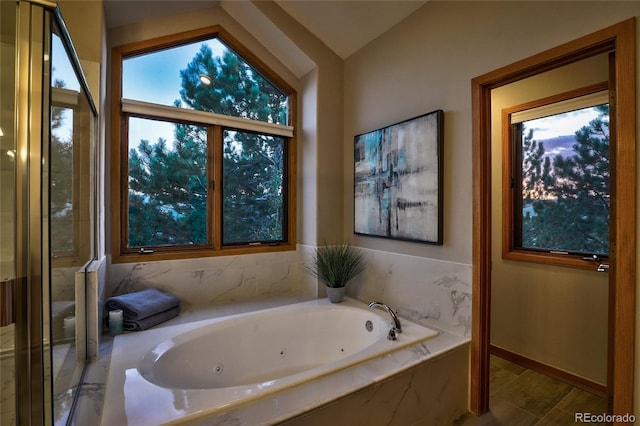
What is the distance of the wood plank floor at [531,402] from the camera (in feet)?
5.78

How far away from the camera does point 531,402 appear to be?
6.33 ft

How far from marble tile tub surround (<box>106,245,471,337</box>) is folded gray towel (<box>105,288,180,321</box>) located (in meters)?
0.18

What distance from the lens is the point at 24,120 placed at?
789 mm

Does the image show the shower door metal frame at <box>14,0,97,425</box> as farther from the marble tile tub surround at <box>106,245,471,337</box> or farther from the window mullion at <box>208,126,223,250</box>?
the window mullion at <box>208,126,223,250</box>

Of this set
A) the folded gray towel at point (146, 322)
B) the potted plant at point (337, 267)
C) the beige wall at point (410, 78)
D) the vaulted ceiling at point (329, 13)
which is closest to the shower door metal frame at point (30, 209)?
the folded gray towel at point (146, 322)

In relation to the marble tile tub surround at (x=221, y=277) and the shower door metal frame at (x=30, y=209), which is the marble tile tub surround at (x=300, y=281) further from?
the shower door metal frame at (x=30, y=209)

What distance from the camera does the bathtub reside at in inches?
45.1

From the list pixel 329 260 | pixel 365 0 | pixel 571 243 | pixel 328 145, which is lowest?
pixel 329 260

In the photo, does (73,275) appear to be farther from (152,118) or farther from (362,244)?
(362,244)

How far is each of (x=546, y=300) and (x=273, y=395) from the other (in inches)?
86.1

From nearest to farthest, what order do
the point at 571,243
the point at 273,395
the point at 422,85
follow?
the point at 273,395, the point at 422,85, the point at 571,243

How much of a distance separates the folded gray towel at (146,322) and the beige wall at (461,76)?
156 centimetres

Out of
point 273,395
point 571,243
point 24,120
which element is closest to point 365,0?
point 24,120

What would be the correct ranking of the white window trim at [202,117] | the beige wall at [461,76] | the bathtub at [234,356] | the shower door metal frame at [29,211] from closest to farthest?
1. the shower door metal frame at [29,211]
2. the bathtub at [234,356]
3. the beige wall at [461,76]
4. the white window trim at [202,117]
